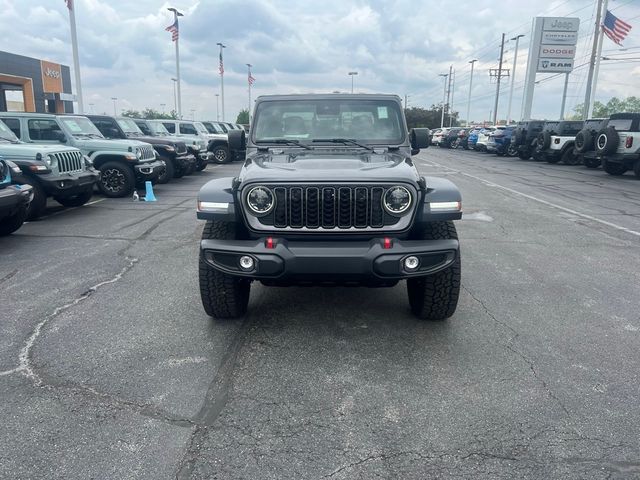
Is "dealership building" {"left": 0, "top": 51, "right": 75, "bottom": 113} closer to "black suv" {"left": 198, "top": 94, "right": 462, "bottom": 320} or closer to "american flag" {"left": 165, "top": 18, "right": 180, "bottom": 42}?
"american flag" {"left": 165, "top": 18, "right": 180, "bottom": 42}

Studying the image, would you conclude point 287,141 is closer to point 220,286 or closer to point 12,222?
point 220,286

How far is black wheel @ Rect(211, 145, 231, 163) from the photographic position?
876 inches

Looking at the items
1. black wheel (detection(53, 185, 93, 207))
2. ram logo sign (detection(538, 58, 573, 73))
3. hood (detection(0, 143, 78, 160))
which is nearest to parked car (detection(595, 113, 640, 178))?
black wheel (detection(53, 185, 93, 207))

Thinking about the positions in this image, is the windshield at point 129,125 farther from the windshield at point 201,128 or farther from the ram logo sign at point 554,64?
the ram logo sign at point 554,64

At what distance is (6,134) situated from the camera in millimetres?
9352

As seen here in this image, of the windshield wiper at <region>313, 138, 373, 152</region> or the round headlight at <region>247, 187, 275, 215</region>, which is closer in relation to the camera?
the round headlight at <region>247, 187, 275, 215</region>

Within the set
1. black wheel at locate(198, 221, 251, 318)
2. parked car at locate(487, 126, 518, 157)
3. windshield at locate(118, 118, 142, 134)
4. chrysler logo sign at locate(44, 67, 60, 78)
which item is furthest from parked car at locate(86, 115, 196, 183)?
chrysler logo sign at locate(44, 67, 60, 78)

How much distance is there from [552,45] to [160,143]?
146ft


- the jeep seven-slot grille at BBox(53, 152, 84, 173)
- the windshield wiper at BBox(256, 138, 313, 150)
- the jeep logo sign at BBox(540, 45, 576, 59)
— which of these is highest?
the jeep logo sign at BBox(540, 45, 576, 59)

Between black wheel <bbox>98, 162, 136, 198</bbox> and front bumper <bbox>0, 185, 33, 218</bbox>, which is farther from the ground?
front bumper <bbox>0, 185, 33, 218</bbox>

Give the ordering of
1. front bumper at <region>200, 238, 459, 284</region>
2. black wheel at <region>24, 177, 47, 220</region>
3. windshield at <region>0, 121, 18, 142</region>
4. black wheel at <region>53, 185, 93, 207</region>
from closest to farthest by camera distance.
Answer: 1. front bumper at <region>200, 238, 459, 284</region>
2. black wheel at <region>24, 177, 47, 220</region>
3. windshield at <region>0, 121, 18, 142</region>
4. black wheel at <region>53, 185, 93, 207</region>

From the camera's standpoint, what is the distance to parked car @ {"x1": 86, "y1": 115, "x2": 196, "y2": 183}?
1306cm

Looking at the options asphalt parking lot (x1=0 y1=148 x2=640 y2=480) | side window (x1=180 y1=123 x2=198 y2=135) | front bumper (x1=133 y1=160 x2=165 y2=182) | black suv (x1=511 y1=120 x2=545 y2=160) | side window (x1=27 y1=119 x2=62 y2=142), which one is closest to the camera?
asphalt parking lot (x1=0 y1=148 x2=640 y2=480)

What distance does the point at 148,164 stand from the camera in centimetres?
1183
